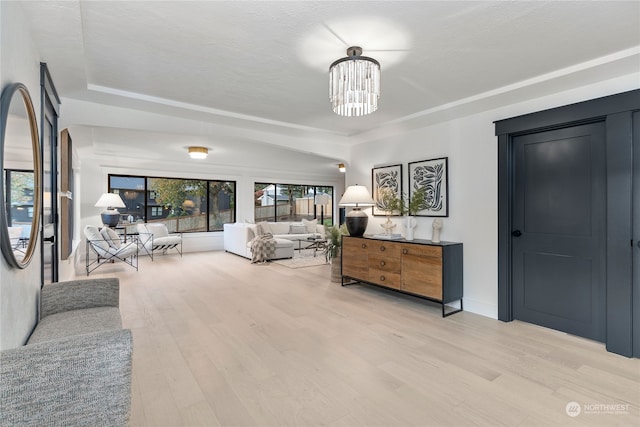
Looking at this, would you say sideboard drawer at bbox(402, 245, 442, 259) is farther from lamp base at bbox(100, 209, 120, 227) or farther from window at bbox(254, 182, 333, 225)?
window at bbox(254, 182, 333, 225)

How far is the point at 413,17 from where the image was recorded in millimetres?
1942

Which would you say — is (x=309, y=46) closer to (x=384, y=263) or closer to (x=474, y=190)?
(x=474, y=190)

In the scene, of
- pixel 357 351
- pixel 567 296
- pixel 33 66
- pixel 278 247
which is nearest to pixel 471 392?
pixel 357 351

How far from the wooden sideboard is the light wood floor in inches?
9.5

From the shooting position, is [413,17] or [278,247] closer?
[413,17]

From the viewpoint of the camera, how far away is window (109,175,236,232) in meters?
7.77

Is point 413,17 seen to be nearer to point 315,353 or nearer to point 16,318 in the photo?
point 315,353

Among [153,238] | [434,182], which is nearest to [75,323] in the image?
[434,182]

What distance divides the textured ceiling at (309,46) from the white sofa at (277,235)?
4053 mm

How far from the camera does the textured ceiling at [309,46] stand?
1.86 meters

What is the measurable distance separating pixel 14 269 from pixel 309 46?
7.05 ft

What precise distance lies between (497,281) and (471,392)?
5.56 ft

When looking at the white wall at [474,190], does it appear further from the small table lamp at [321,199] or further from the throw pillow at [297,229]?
the small table lamp at [321,199]

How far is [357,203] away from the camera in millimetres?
4301
